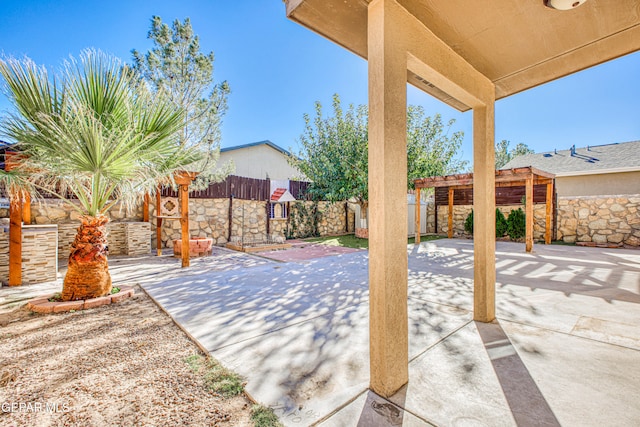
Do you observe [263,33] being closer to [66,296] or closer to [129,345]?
[66,296]

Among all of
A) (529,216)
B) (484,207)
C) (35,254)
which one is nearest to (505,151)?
(529,216)

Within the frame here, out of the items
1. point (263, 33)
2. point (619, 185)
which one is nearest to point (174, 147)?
point (263, 33)

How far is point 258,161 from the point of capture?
1581cm

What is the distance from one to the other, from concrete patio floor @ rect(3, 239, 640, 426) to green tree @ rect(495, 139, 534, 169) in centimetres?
2946

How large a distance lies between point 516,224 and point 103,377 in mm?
13141

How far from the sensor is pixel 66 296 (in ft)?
11.1

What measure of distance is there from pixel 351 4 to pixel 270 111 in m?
13.3

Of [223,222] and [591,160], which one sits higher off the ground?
[591,160]

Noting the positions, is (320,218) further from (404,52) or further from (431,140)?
(404,52)

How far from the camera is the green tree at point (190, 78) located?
8539 millimetres

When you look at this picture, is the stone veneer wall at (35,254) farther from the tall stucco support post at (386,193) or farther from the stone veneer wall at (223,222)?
the tall stucco support post at (386,193)

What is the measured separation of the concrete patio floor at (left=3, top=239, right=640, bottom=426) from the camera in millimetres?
1542

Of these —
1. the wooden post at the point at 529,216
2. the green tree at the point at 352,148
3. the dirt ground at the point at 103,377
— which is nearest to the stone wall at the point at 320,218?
the green tree at the point at 352,148

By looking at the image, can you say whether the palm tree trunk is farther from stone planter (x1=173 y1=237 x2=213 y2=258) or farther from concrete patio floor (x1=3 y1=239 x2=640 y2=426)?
stone planter (x1=173 y1=237 x2=213 y2=258)
